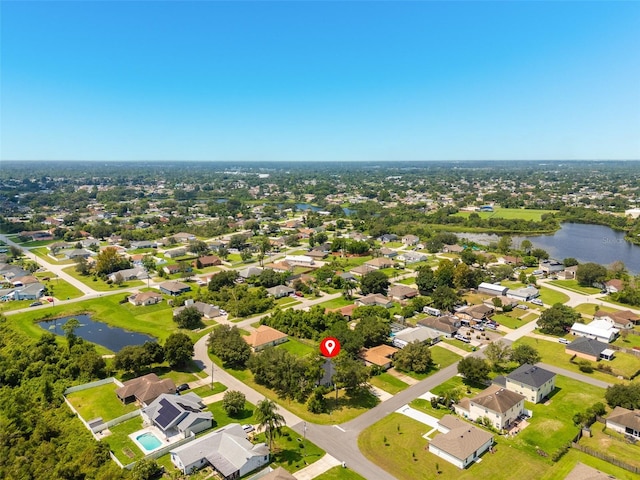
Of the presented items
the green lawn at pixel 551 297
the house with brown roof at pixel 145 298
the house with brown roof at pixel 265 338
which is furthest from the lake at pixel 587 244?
the house with brown roof at pixel 145 298

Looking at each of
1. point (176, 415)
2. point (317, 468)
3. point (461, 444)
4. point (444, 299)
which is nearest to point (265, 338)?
point (176, 415)

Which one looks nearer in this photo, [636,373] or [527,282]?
[636,373]

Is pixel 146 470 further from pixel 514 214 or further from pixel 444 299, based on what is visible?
pixel 514 214

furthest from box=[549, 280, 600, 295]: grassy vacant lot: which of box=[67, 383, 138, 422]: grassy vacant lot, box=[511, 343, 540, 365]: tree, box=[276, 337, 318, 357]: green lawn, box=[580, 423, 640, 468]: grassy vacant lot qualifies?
box=[67, 383, 138, 422]: grassy vacant lot

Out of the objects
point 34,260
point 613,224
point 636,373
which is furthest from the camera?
point 613,224

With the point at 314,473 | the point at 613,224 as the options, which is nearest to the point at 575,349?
the point at 314,473

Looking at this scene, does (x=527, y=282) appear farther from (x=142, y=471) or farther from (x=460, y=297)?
(x=142, y=471)

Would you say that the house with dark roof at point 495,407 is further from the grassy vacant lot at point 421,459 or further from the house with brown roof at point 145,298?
the house with brown roof at point 145,298
